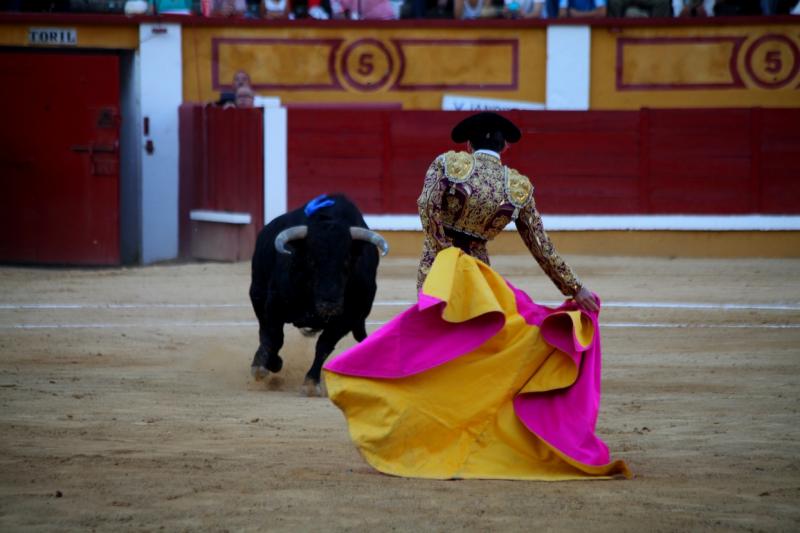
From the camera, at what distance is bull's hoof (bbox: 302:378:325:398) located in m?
5.66

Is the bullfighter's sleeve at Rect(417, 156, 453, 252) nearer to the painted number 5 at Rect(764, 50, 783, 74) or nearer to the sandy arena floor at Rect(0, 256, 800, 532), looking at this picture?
the sandy arena floor at Rect(0, 256, 800, 532)

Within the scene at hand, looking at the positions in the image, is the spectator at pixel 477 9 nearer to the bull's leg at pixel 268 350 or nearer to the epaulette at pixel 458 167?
the bull's leg at pixel 268 350

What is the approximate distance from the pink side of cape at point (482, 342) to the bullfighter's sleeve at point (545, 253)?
0.71ft

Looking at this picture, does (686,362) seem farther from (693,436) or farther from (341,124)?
(341,124)

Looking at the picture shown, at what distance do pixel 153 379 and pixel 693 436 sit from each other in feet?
8.00

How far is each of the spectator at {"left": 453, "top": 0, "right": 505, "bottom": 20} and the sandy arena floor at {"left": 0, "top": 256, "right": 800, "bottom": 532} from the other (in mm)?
3805

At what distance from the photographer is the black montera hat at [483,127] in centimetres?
442

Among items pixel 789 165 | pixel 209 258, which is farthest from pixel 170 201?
pixel 789 165

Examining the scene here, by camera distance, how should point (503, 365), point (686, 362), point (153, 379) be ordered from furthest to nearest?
point (686, 362), point (153, 379), point (503, 365)

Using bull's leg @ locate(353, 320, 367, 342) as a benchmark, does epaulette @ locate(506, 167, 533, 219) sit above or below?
above

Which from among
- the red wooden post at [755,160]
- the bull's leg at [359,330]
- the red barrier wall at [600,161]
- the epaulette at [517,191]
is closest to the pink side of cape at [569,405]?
the epaulette at [517,191]

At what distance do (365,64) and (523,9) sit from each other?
145cm

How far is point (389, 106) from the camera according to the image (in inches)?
470

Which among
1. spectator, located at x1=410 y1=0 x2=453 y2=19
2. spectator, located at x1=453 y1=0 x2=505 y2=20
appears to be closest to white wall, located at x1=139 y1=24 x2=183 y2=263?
spectator, located at x1=410 y1=0 x2=453 y2=19
